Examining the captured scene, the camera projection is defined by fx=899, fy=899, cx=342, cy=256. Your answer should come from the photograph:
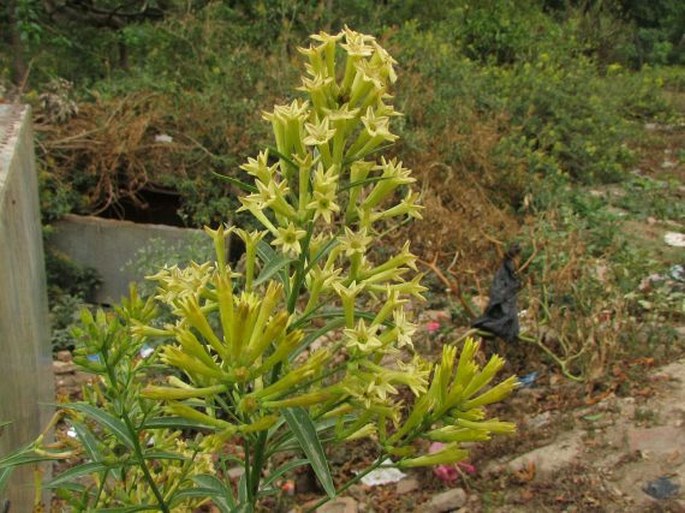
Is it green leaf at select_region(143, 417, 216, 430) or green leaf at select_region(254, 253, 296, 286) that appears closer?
green leaf at select_region(254, 253, 296, 286)

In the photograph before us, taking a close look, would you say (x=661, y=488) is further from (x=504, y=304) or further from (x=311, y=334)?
(x=311, y=334)

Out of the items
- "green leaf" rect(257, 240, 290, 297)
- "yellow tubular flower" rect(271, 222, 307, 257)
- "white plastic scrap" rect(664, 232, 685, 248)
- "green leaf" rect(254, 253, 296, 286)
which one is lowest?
"white plastic scrap" rect(664, 232, 685, 248)

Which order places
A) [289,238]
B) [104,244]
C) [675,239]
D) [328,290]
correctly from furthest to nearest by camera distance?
[675,239]
[104,244]
[328,290]
[289,238]

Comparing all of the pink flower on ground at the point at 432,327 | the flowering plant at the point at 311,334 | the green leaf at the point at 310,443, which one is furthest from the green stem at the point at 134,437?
the pink flower on ground at the point at 432,327

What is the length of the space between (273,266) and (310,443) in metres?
0.33

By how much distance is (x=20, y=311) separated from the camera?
2.91 m

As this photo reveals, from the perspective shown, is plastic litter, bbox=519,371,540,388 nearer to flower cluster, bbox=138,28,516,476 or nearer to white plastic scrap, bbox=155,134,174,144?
flower cluster, bbox=138,28,516,476

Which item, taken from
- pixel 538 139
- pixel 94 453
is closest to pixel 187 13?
pixel 538 139

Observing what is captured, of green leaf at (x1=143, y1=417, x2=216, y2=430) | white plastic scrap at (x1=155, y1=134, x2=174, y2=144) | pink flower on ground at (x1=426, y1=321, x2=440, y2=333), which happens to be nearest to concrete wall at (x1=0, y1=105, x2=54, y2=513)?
green leaf at (x1=143, y1=417, x2=216, y2=430)

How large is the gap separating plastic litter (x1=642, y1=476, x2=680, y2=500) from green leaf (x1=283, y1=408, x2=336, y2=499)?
87.1 inches

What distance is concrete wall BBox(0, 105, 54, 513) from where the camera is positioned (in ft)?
8.08

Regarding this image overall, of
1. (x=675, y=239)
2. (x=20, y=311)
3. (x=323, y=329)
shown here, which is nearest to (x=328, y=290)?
(x=323, y=329)

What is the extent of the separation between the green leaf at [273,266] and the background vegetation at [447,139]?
2.67m

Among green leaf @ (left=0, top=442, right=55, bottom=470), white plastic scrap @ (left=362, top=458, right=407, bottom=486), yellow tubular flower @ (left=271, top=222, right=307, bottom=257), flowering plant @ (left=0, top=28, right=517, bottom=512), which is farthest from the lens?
white plastic scrap @ (left=362, top=458, right=407, bottom=486)
